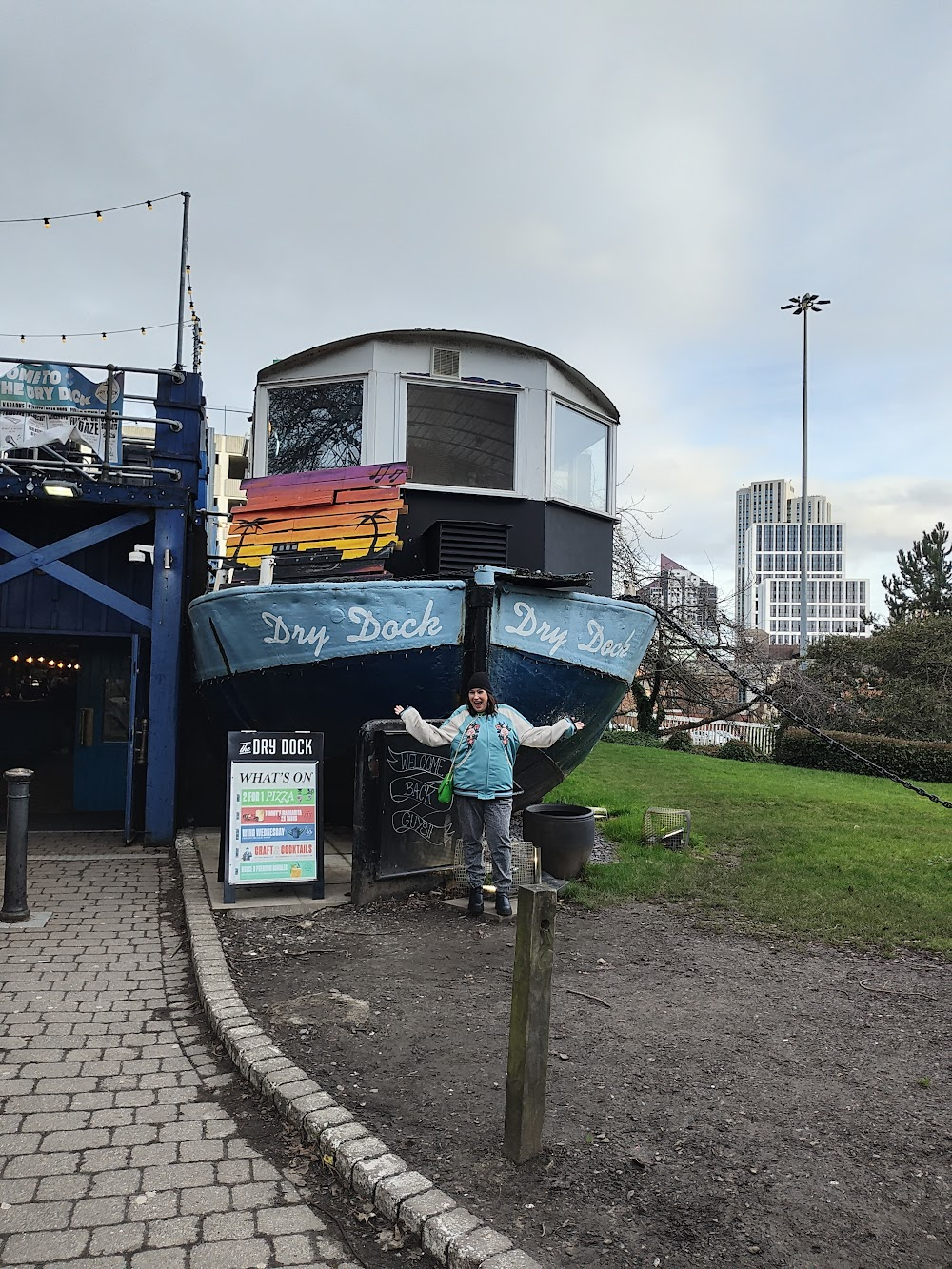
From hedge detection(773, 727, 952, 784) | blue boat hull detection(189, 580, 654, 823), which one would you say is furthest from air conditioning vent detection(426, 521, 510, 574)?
hedge detection(773, 727, 952, 784)

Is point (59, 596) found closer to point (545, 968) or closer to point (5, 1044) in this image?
point (5, 1044)

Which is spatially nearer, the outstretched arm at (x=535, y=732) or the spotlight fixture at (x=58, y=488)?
the outstretched arm at (x=535, y=732)

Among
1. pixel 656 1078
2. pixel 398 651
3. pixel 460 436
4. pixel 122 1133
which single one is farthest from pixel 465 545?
pixel 122 1133

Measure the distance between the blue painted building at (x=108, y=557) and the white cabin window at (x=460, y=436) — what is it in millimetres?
2142

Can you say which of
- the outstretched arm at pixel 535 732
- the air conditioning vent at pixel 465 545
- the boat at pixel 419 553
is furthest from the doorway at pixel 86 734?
the outstretched arm at pixel 535 732

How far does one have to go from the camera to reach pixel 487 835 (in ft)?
19.6

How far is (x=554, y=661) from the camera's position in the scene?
701 centimetres

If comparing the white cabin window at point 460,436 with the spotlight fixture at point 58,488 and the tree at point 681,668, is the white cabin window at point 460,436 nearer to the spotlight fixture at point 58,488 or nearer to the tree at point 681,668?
the spotlight fixture at point 58,488

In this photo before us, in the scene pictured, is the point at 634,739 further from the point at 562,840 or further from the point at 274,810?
the point at 274,810

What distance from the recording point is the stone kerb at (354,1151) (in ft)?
8.00

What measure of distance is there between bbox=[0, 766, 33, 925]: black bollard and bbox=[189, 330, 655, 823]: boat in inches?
76.7

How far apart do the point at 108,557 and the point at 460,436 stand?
12.8ft

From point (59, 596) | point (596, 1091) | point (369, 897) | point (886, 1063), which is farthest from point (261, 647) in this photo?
point (886, 1063)

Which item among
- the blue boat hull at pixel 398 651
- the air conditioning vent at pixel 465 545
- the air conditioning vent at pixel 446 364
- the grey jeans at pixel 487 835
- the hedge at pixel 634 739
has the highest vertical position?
the air conditioning vent at pixel 446 364
